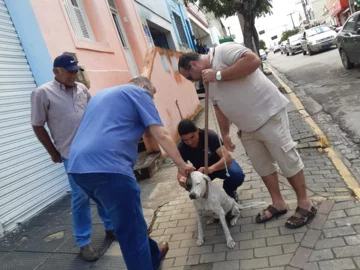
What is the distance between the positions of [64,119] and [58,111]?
95mm

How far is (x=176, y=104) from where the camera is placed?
9.04 m

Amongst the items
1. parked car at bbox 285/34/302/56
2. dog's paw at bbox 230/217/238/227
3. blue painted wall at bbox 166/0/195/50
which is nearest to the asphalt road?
dog's paw at bbox 230/217/238/227

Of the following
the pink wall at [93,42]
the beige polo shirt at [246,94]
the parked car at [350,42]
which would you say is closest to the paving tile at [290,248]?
the beige polo shirt at [246,94]

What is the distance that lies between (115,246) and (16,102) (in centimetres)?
261

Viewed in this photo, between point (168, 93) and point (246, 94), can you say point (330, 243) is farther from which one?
point (168, 93)

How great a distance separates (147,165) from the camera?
19.8 feet

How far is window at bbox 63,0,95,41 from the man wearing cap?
3.86 m

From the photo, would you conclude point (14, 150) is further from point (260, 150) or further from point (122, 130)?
point (260, 150)

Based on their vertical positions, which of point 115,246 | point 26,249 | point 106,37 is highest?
point 106,37

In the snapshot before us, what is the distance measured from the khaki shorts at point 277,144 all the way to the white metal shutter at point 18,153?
3006mm

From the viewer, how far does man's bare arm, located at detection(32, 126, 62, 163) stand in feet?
10.9

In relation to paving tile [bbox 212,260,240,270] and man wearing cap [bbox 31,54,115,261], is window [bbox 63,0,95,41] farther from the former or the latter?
paving tile [bbox 212,260,240,270]

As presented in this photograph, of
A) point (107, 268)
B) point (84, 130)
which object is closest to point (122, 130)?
point (84, 130)

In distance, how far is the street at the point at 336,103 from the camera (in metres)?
5.54
